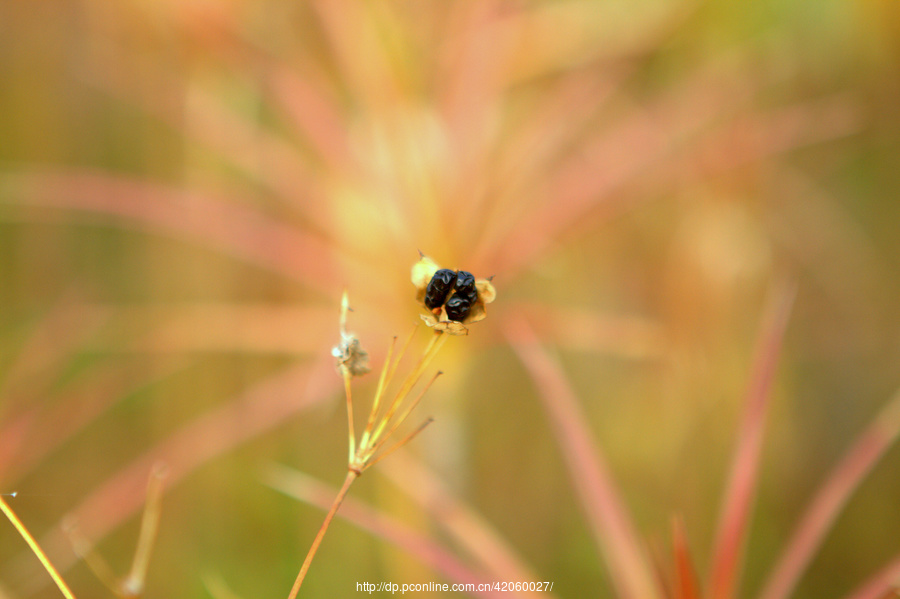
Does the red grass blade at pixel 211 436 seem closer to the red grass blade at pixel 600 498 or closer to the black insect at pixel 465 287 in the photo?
the red grass blade at pixel 600 498

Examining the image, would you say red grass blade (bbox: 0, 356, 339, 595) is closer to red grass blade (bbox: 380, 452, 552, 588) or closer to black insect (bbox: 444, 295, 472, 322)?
red grass blade (bbox: 380, 452, 552, 588)

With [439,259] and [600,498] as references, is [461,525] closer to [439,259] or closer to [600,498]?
[600,498]

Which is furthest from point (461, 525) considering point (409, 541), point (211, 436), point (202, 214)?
point (202, 214)

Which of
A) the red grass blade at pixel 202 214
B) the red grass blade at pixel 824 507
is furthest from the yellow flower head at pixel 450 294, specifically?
the red grass blade at pixel 202 214

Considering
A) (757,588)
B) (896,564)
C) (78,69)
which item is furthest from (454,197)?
(78,69)

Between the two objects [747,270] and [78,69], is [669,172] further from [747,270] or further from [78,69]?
[78,69]

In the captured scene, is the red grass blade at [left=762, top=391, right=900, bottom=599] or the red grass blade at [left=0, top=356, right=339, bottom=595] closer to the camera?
the red grass blade at [left=762, top=391, right=900, bottom=599]

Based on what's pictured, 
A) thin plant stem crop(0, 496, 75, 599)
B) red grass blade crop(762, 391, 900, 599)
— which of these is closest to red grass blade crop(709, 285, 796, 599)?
red grass blade crop(762, 391, 900, 599)
